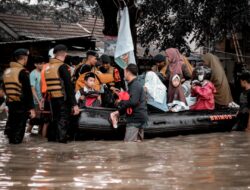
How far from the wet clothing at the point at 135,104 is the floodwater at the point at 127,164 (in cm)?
47

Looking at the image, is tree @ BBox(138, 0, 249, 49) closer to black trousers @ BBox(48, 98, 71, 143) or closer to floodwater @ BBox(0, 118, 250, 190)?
floodwater @ BBox(0, 118, 250, 190)

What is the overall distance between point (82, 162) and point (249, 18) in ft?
37.3

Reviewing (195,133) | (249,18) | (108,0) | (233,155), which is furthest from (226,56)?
(233,155)

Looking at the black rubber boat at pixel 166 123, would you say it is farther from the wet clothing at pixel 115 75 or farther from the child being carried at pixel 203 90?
the wet clothing at pixel 115 75

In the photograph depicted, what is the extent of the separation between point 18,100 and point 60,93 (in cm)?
76

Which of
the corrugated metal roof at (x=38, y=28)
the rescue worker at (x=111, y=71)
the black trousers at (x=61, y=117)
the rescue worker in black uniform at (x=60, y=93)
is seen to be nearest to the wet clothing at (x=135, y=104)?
the rescue worker in black uniform at (x=60, y=93)

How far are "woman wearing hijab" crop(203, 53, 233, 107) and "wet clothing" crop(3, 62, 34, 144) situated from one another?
4487 mm

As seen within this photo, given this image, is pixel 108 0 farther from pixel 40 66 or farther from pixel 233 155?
pixel 233 155

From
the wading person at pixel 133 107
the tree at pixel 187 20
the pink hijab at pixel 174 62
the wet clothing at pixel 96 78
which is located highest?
the tree at pixel 187 20

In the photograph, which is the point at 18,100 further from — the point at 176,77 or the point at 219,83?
the point at 219,83

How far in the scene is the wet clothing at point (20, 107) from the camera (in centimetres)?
1025

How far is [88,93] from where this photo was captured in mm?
11281

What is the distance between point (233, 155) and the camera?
356 inches

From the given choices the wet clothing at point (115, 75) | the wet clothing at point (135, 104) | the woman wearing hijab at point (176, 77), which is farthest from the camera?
the wet clothing at point (115, 75)
